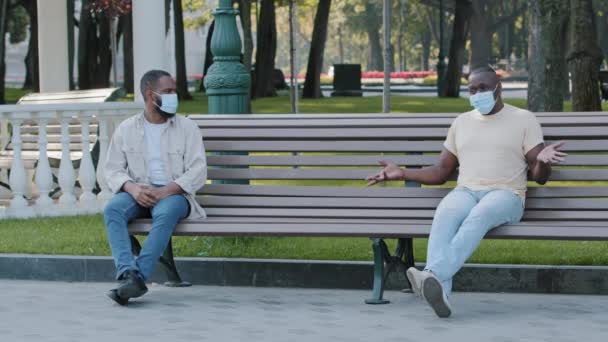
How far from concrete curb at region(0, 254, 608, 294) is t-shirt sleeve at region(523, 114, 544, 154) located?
839 millimetres

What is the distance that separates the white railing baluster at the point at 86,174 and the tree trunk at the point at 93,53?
29.2 meters

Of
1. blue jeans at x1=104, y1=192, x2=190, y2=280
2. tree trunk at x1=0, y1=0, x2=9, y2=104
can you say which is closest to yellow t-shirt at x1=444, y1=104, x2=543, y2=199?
blue jeans at x1=104, y1=192, x2=190, y2=280

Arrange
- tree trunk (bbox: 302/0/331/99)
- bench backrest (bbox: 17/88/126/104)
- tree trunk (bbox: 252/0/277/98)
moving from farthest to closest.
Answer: tree trunk (bbox: 252/0/277/98)
tree trunk (bbox: 302/0/331/99)
bench backrest (bbox: 17/88/126/104)

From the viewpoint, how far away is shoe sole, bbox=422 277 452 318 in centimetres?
728

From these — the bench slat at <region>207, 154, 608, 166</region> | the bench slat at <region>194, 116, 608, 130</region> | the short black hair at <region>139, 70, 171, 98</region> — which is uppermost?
→ the short black hair at <region>139, 70, 171, 98</region>

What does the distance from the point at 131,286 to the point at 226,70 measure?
218 centimetres

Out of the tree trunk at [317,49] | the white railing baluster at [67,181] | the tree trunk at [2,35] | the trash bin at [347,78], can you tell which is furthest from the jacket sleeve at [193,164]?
the trash bin at [347,78]

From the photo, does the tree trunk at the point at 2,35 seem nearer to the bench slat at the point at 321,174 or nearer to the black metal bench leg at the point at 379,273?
the bench slat at the point at 321,174

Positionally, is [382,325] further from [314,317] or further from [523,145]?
[523,145]

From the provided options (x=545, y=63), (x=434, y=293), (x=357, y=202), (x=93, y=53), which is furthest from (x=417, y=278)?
(x=93, y=53)

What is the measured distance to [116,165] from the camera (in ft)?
27.9

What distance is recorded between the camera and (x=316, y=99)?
36.4 m

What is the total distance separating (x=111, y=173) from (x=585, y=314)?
295 cm

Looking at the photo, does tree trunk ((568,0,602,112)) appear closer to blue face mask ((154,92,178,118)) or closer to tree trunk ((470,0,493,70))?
blue face mask ((154,92,178,118))
